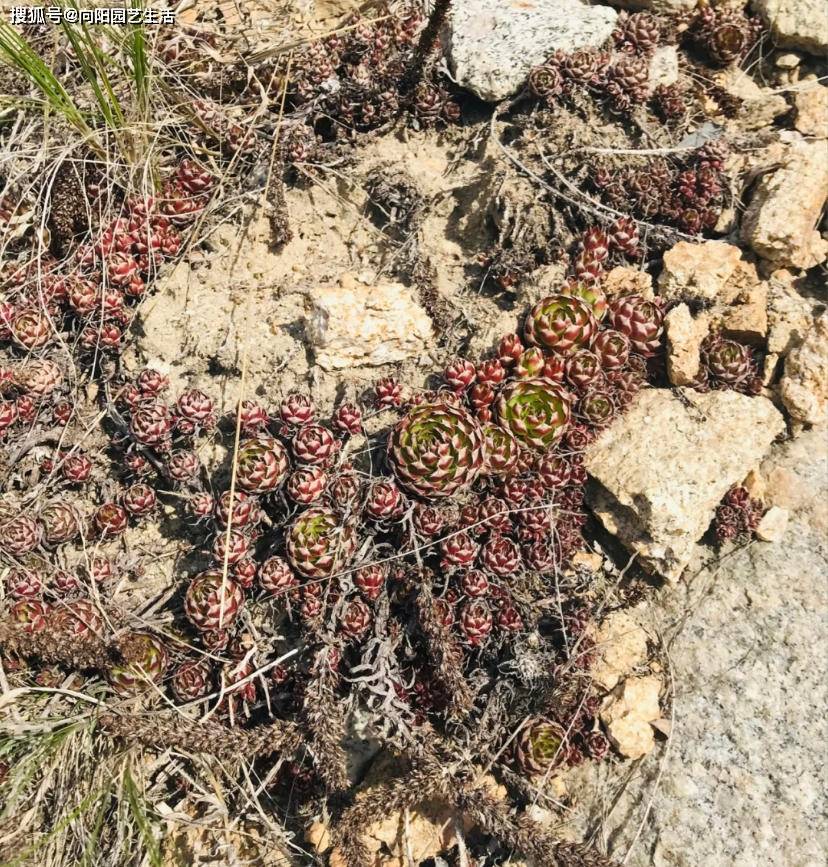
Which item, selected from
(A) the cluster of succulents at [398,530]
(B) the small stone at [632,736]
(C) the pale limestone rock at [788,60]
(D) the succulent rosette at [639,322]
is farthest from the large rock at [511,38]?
(B) the small stone at [632,736]

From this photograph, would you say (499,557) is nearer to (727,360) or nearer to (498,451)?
(498,451)

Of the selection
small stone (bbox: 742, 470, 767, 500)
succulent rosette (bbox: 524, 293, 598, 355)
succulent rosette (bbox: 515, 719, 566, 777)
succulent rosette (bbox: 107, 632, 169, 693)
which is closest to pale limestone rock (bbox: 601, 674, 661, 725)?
succulent rosette (bbox: 515, 719, 566, 777)

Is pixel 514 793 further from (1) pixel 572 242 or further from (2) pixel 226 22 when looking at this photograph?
(2) pixel 226 22

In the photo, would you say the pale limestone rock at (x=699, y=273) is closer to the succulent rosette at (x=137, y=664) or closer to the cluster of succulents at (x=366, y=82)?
the cluster of succulents at (x=366, y=82)

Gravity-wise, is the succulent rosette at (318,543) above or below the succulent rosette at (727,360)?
below

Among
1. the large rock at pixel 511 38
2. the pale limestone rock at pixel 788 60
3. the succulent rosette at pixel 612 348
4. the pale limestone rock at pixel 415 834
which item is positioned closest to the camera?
the pale limestone rock at pixel 415 834

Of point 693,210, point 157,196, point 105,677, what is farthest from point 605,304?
point 105,677

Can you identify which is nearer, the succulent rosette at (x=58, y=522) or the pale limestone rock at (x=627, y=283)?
the succulent rosette at (x=58, y=522)

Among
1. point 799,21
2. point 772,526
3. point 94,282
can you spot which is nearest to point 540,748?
point 772,526
